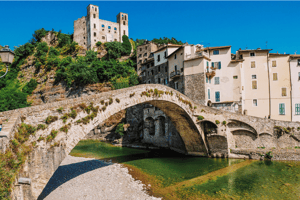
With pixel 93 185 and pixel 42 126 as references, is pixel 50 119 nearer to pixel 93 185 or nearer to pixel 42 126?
pixel 42 126

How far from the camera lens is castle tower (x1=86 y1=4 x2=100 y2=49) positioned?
5334 cm

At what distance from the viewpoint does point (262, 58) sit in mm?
24969

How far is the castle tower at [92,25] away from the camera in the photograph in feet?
175

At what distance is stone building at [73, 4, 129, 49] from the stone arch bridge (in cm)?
4199

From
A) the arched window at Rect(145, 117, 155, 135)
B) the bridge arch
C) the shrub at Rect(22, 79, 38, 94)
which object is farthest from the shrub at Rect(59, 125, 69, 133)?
the shrub at Rect(22, 79, 38, 94)

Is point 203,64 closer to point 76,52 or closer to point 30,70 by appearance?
point 76,52

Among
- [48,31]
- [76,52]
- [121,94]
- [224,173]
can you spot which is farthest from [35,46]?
[224,173]

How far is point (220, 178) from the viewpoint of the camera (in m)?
14.1

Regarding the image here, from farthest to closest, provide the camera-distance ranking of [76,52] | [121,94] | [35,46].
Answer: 1. [35,46]
2. [76,52]
3. [121,94]

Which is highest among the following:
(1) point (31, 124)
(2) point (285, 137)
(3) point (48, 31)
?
(3) point (48, 31)

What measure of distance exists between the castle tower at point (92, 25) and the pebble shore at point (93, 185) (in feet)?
144

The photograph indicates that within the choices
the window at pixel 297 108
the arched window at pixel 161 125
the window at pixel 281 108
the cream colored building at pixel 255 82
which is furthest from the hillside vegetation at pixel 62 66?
the window at pixel 297 108

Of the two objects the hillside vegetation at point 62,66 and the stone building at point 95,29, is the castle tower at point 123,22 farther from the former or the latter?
the hillside vegetation at point 62,66

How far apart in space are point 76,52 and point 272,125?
4882 centimetres
